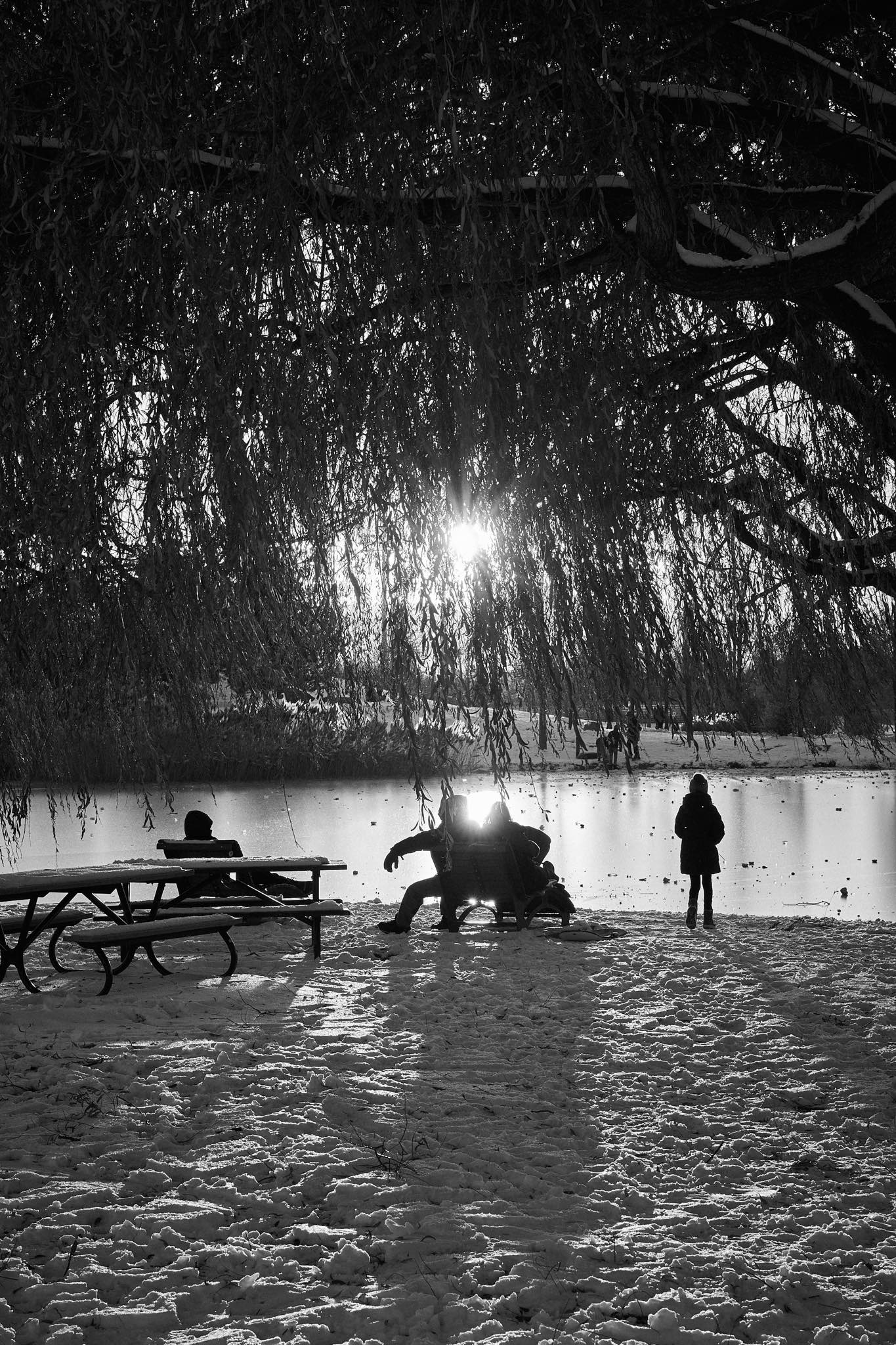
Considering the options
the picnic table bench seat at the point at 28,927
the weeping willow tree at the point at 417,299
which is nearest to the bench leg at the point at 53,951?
the picnic table bench seat at the point at 28,927

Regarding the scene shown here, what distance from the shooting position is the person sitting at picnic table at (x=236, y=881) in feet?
28.0

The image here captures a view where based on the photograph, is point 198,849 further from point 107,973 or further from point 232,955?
point 107,973

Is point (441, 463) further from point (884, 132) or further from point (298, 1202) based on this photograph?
point (298, 1202)

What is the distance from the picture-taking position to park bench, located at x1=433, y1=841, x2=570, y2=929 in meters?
7.79

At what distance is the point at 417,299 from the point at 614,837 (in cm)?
1601

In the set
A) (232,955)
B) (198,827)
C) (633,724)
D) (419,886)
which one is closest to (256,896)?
(419,886)

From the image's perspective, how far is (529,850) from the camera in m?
8.06

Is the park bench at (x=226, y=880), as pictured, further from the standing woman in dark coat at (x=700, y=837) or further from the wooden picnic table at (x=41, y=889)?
the standing woman in dark coat at (x=700, y=837)

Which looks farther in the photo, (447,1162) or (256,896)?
(256,896)

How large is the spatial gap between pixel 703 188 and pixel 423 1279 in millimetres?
3728

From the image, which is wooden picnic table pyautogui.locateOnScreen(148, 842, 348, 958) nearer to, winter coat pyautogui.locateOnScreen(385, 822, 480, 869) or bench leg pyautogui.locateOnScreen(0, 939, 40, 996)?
winter coat pyautogui.locateOnScreen(385, 822, 480, 869)

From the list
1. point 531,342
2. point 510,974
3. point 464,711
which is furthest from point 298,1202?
point 510,974

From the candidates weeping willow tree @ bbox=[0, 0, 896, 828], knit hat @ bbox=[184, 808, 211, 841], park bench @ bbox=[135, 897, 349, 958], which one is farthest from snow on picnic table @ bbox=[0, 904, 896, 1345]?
knit hat @ bbox=[184, 808, 211, 841]

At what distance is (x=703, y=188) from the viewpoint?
416 centimetres
